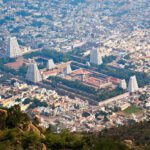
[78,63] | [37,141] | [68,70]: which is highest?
[37,141]

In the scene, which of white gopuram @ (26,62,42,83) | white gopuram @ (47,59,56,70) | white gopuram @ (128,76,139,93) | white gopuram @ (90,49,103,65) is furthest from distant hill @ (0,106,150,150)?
white gopuram @ (90,49,103,65)

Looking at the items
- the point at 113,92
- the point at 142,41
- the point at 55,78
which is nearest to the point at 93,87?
the point at 113,92

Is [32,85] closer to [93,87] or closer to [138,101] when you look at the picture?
[93,87]

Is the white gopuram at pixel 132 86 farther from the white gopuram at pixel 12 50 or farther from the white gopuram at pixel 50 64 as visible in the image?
the white gopuram at pixel 12 50

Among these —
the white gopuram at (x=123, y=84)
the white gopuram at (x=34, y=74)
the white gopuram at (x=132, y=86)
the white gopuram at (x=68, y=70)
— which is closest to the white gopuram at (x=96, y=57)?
the white gopuram at (x=68, y=70)

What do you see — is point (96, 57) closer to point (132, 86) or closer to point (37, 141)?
point (132, 86)

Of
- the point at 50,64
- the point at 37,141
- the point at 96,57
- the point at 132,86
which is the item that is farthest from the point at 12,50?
the point at 37,141

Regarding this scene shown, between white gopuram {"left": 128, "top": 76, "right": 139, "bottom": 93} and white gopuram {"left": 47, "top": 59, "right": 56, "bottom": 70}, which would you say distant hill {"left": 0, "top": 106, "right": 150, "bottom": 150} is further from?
white gopuram {"left": 47, "top": 59, "right": 56, "bottom": 70}
